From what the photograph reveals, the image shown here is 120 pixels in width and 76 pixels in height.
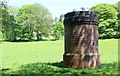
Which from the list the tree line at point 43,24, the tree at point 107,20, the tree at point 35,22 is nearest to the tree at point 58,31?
the tree line at point 43,24

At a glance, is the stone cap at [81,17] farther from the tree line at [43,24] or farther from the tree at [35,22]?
the tree at [35,22]

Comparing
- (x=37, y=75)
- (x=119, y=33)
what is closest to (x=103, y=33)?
(x=119, y=33)

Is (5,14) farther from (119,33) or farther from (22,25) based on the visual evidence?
(22,25)

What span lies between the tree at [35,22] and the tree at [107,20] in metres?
14.1

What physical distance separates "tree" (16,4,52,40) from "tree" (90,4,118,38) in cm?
1414

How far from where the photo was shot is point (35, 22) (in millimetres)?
83250

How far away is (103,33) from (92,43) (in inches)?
2454

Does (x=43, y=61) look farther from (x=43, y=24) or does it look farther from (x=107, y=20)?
(x=107, y=20)

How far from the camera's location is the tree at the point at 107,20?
76.5 meters

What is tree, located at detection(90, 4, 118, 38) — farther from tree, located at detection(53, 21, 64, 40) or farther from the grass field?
the grass field

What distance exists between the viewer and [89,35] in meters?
15.5

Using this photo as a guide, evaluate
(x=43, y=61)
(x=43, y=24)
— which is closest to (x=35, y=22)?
(x=43, y=24)

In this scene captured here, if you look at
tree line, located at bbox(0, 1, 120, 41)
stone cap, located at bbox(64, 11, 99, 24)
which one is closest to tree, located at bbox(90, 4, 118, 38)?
tree line, located at bbox(0, 1, 120, 41)

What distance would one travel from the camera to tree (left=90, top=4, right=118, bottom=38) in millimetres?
76531
